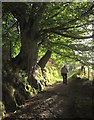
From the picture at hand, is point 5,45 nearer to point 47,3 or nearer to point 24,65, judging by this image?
point 24,65

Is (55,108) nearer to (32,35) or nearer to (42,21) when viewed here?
(32,35)

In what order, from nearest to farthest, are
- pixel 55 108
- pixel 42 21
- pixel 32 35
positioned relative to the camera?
pixel 55 108
pixel 32 35
pixel 42 21

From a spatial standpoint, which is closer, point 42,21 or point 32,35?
point 32,35

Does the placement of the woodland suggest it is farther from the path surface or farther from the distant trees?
the path surface

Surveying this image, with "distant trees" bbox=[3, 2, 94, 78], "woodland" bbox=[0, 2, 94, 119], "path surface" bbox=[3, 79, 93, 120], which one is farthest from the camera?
"distant trees" bbox=[3, 2, 94, 78]

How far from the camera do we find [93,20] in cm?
1672

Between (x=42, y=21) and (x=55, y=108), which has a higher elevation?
(x=42, y=21)

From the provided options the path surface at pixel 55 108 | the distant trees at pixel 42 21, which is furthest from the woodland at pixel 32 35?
the path surface at pixel 55 108

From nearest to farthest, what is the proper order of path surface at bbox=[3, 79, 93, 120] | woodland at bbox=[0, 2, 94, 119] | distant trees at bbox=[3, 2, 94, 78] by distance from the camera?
path surface at bbox=[3, 79, 93, 120], woodland at bbox=[0, 2, 94, 119], distant trees at bbox=[3, 2, 94, 78]

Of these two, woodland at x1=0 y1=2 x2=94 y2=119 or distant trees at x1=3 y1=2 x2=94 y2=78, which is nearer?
woodland at x1=0 y1=2 x2=94 y2=119

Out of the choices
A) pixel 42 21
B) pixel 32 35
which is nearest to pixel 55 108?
pixel 32 35

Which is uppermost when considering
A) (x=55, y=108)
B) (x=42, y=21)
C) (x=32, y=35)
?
(x=42, y=21)

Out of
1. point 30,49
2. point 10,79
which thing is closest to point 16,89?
point 10,79

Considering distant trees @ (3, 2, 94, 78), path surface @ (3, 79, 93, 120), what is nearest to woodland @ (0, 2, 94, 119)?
distant trees @ (3, 2, 94, 78)
